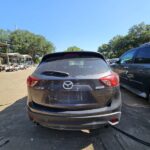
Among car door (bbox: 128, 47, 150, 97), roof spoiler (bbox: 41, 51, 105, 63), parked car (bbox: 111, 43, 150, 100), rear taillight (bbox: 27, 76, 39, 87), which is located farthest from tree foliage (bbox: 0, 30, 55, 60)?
rear taillight (bbox: 27, 76, 39, 87)

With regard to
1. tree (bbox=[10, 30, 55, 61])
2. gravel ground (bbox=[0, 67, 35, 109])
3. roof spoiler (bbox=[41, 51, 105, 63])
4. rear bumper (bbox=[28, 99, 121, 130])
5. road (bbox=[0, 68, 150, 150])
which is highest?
tree (bbox=[10, 30, 55, 61])

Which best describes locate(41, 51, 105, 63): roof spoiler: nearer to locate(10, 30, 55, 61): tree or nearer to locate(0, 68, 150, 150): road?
locate(0, 68, 150, 150): road

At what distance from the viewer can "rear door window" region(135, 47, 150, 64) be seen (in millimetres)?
6017

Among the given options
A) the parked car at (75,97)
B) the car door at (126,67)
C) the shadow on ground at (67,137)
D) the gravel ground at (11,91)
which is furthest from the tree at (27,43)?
the parked car at (75,97)

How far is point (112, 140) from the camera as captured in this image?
3.78 meters

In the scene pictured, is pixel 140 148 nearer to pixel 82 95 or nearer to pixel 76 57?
pixel 82 95

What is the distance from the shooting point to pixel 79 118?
10.8ft

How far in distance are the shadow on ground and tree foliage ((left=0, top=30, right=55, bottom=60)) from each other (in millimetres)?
65071

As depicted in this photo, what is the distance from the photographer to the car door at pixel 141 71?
5863mm

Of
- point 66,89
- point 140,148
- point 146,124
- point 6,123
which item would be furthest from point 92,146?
point 6,123

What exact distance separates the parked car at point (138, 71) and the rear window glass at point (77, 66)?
8.05ft

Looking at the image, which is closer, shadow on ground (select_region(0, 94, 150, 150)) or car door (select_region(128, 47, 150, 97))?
shadow on ground (select_region(0, 94, 150, 150))

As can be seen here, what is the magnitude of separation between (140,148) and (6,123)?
123 inches

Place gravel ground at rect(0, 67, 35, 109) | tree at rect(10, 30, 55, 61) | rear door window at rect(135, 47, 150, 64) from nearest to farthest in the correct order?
rear door window at rect(135, 47, 150, 64), gravel ground at rect(0, 67, 35, 109), tree at rect(10, 30, 55, 61)
